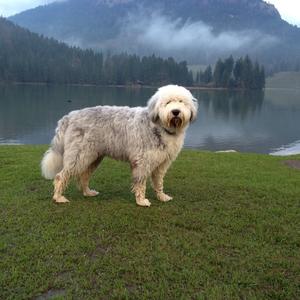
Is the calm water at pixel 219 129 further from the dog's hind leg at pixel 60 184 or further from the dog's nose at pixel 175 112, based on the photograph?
the dog's nose at pixel 175 112

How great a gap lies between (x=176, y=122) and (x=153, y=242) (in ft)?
8.45

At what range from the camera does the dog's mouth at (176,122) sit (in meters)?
8.01

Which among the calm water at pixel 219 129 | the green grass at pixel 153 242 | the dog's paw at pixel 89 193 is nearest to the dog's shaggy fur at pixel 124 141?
the dog's paw at pixel 89 193

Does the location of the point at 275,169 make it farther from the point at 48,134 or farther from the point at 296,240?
the point at 48,134

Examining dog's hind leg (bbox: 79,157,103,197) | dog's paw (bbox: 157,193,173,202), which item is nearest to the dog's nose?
dog's paw (bbox: 157,193,173,202)

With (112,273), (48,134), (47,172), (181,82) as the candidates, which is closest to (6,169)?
(47,172)

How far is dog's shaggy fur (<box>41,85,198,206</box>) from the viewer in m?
8.34

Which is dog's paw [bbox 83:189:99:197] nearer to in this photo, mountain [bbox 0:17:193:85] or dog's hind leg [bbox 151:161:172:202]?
dog's hind leg [bbox 151:161:172:202]

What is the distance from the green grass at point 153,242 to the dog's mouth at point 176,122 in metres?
1.78

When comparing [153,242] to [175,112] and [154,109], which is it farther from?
[154,109]

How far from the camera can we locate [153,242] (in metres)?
6.69

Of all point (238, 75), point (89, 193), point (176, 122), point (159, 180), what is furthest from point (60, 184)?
point (238, 75)

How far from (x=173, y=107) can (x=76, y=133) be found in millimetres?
2345

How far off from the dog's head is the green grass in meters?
1.85
